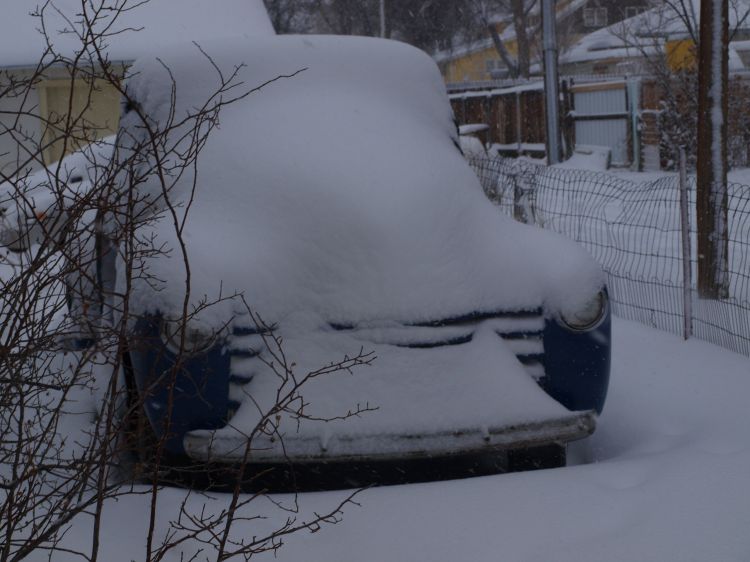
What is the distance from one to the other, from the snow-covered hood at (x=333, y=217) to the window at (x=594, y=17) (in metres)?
56.4

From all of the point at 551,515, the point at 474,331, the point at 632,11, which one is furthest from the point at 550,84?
the point at 632,11

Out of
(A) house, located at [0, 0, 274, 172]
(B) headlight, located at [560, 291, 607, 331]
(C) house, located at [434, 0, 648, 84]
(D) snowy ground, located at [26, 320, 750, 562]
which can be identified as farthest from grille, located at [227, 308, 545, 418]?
(C) house, located at [434, 0, 648, 84]

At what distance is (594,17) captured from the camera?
193 feet

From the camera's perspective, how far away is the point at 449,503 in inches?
134

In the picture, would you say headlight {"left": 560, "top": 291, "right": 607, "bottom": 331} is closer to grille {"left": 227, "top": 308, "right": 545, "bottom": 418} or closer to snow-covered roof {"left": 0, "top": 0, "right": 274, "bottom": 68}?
grille {"left": 227, "top": 308, "right": 545, "bottom": 418}

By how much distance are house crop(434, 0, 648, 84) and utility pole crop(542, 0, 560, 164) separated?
34.0 metres

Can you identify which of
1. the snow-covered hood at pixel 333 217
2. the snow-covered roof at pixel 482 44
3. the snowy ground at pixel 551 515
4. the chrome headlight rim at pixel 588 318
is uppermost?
the snow-covered roof at pixel 482 44

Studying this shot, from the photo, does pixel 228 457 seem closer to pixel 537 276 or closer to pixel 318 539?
pixel 318 539

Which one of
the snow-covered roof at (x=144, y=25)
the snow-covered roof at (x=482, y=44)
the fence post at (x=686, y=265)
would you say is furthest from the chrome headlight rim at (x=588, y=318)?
the snow-covered roof at (x=482, y=44)

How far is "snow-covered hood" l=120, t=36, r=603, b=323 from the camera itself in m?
3.74

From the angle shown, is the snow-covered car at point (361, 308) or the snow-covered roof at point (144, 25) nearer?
the snow-covered car at point (361, 308)

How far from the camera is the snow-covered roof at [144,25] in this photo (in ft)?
64.6

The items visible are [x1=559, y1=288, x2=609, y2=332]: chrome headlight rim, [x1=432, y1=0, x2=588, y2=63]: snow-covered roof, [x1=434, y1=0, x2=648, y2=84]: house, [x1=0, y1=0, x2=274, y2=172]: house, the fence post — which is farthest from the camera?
[x1=434, y1=0, x2=648, y2=84]: house

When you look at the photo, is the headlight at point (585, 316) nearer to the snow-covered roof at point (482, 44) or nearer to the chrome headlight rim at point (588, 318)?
the chrome headlight rim at point (588, 318)
